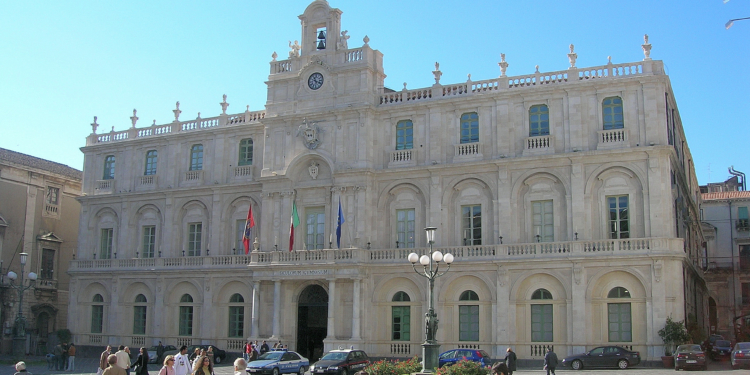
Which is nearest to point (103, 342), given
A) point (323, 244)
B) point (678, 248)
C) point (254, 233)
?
point (254, 233)

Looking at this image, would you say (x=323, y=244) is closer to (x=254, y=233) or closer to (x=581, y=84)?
(x=254, y=233)

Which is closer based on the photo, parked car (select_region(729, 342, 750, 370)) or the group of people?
parked car (select_region(729, 342, 750, 370))

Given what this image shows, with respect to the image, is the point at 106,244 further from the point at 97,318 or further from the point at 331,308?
the point at 331,308

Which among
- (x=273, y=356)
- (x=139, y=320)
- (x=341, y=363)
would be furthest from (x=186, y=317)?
(x=341, y=363)

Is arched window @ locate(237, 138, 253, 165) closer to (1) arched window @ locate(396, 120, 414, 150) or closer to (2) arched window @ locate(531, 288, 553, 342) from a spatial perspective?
(1) arched window @ locate(396, 120, 414, 150)

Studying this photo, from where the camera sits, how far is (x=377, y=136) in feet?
143

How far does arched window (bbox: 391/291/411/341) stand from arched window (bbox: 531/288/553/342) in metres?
6.45

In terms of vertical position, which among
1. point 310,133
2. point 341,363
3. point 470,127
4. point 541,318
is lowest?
point 341,363

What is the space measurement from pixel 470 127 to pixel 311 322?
1360cm

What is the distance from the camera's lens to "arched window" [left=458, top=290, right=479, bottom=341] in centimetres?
3994

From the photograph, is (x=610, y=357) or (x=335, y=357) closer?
(x=335, y=357)

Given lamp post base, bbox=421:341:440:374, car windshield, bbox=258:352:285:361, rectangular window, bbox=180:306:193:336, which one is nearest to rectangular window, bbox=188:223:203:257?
rectangular window, bbox=180:306:193:336

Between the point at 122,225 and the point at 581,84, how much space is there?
29.6 meters

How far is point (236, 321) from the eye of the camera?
46.2 m
